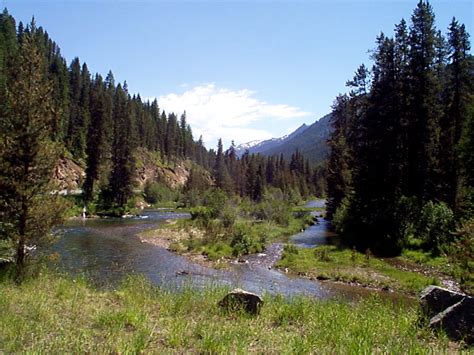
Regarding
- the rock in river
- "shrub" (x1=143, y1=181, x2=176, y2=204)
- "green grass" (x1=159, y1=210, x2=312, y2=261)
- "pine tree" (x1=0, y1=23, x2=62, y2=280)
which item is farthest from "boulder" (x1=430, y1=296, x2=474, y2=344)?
"shrub" (x1=143, y1=181, x2=176, y2=204)

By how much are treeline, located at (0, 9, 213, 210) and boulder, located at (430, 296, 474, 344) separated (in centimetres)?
1580

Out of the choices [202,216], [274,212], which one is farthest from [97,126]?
[274,212]

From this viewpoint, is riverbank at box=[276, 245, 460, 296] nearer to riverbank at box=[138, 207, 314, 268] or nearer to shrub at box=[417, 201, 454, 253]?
shrub at box=[417, 201, 454, 253]

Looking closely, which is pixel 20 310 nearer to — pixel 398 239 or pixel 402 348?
pixel 402 348

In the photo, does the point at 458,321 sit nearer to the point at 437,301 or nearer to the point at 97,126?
the point at 437,301

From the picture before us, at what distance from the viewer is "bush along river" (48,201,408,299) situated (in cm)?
2027

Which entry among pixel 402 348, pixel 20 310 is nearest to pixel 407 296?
pixel 402 348

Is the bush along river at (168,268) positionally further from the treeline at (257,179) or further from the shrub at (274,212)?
the treeline at (257,179)

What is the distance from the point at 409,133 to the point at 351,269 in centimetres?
1699

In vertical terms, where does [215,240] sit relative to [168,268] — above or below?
above

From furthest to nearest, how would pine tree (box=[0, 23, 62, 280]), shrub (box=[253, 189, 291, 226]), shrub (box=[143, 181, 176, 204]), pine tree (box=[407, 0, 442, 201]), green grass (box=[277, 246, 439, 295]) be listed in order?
shrub (box=[143, 181, 176, 204]) → shrub (box=[253, 189, 291, 226]) → pine tree (box=[407, 0, 442, 201]) → green grass (box=[277, 246, 439, 295]) → pine tree (box=[0, 23, 62, 280])

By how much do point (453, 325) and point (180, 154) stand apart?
160 meters

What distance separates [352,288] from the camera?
21.4m

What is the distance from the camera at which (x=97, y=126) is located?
72.8m
